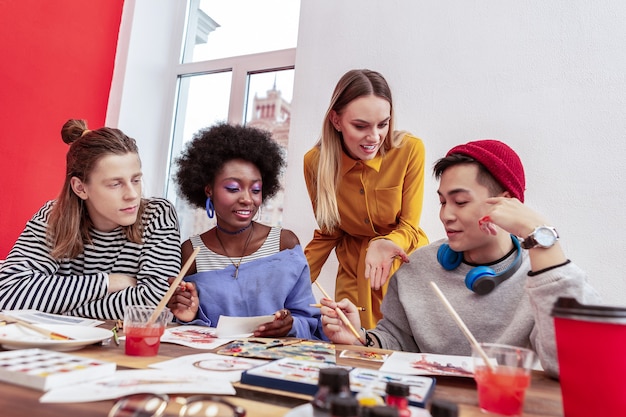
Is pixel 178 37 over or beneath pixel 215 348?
over

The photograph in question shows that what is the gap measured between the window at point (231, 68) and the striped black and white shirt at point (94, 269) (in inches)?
61.8

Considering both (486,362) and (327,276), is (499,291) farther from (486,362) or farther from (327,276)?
(327,276)

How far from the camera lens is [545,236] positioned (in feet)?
3.49

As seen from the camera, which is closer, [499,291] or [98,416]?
[98,416]

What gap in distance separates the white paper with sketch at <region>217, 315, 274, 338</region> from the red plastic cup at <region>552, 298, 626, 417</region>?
2.64 feet

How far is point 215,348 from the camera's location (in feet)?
3.50

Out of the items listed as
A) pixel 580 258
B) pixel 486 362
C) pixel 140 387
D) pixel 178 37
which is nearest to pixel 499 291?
pixel 486 362

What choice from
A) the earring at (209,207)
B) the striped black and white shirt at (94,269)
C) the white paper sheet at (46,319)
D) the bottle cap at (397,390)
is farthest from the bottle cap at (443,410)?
the earring at (209,207)

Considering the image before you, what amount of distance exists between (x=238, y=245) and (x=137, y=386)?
1.15m

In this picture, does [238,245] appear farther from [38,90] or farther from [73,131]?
[38,90]

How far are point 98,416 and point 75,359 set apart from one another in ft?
0.85

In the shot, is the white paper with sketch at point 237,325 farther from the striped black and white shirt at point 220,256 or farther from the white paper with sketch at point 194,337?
the striped black and white shirt at point 220,256

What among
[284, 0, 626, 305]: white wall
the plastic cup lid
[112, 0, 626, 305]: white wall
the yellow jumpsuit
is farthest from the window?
the plastic cup lid

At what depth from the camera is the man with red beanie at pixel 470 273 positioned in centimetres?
123
